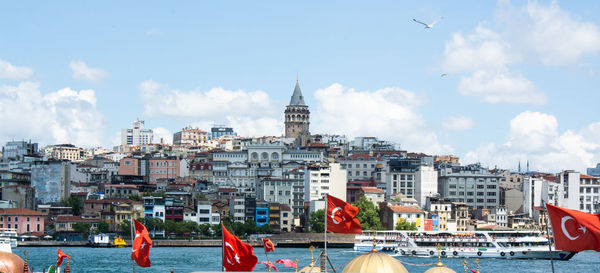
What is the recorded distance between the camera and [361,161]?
3784 inches

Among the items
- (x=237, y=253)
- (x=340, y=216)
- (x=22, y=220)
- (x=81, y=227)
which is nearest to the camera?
Result: (x=237, y=253)

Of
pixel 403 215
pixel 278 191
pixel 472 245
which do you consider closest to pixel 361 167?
pixel 278 191

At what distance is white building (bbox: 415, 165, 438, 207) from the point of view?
8694 centimetres

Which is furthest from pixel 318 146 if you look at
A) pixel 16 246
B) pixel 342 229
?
pixel 342 229

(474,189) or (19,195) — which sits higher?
(474,189)

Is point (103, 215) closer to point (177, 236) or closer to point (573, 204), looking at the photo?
point (177, 236)

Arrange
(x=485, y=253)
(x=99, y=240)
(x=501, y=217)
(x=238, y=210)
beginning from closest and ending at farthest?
(x=485, y=253)
(x=99, y=240)
(x=238, y=210)
(x=501, y=217)

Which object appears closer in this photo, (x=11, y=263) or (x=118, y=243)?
(x=11, y=263)

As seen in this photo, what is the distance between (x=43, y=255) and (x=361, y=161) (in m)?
42.9

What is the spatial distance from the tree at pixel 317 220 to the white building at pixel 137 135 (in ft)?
293

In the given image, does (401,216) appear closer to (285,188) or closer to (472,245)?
(285,188)

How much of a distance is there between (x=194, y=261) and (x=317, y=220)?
74.2 feet

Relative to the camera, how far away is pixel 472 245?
63.9 m

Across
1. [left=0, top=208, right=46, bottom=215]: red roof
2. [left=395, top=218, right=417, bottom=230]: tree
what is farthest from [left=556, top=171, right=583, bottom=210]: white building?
[left=0, top=208, right=46, bottom=215]: red roof
